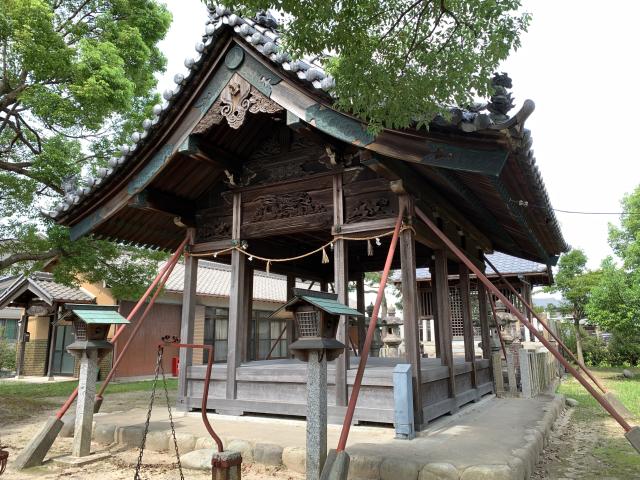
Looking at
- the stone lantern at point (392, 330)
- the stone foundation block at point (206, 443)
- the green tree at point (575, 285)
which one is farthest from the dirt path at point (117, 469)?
the green tree at point (575, 285)

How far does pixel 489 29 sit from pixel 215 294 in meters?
17.6

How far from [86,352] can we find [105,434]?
5.00ft

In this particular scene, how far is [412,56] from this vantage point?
16.5ft

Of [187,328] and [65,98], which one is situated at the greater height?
[65,98]

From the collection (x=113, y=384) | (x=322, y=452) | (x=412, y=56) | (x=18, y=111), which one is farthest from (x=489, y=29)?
(x=113, y=384)

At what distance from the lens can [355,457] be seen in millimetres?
4832

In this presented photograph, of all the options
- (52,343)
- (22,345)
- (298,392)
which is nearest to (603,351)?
(298,392)

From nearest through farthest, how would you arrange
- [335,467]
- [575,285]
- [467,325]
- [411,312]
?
[335,467] < [411,312] < [467,325] < [575,285]

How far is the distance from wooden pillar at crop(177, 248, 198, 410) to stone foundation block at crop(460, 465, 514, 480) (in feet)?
16.7

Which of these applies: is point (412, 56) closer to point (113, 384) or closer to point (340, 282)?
point (340, 282)

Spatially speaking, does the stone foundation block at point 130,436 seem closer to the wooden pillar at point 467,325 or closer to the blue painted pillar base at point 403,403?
the blue painted pillar base at point 403,403

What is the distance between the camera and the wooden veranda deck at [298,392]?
627 cm

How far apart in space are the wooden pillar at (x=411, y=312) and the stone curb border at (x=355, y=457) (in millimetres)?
1380

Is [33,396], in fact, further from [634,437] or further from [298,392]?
[634,437]
